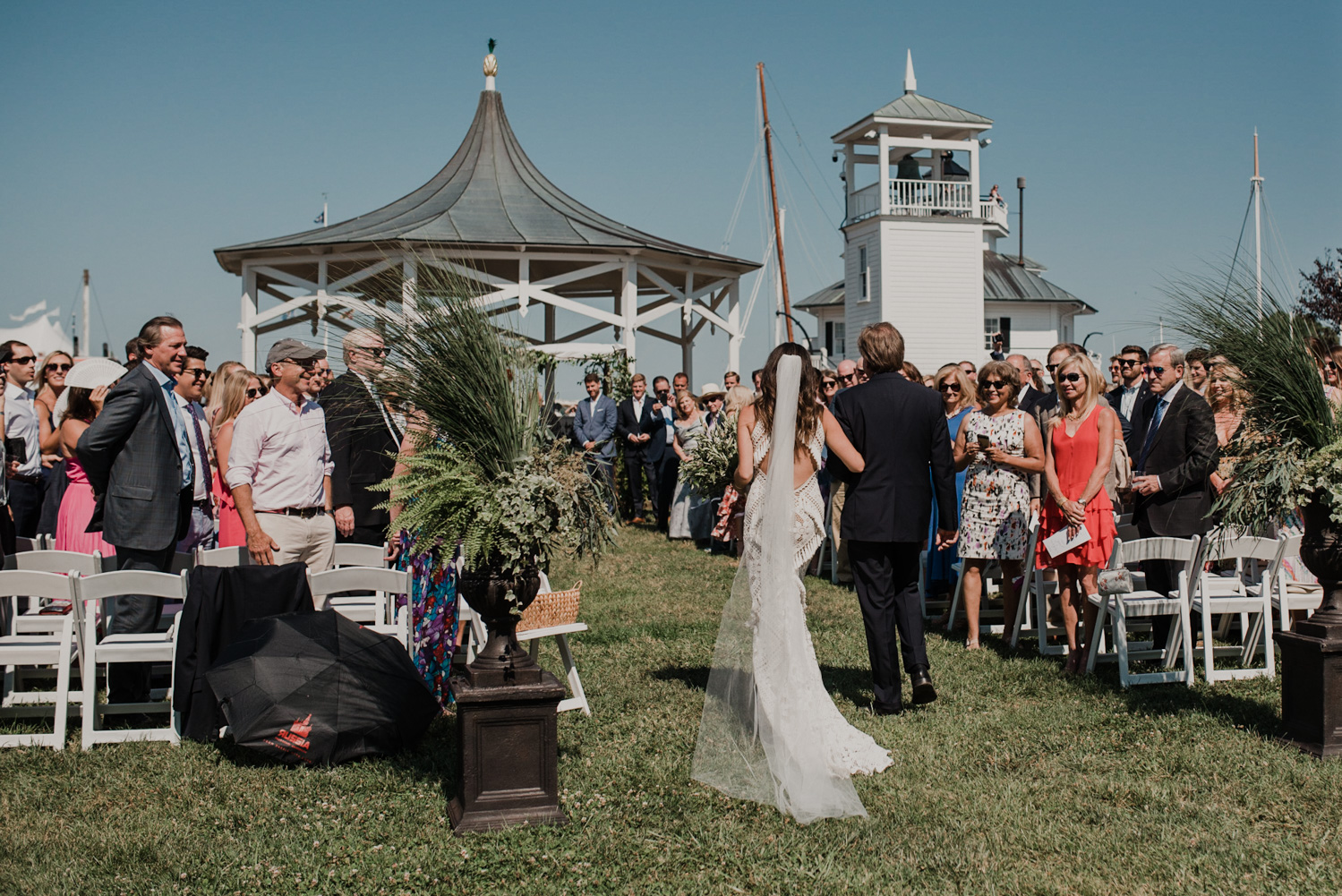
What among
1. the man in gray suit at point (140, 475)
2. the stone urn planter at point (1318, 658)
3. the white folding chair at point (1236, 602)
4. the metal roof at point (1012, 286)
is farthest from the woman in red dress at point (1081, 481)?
the metal roof at point (1012, 286)

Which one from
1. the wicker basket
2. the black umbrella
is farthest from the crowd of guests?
the wicker basket

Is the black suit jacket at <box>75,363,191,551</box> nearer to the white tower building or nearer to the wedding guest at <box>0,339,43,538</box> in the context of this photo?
the wedding guest at <box>0,339,43,538</box>

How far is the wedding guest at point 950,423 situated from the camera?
30.0ft

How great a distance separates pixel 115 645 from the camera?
→ 19.9 feet

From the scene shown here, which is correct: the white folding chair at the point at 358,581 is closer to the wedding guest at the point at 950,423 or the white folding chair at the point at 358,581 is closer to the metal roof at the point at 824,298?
the wedding guest at the point at 950,423

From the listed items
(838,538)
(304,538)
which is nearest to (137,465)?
(304,538)

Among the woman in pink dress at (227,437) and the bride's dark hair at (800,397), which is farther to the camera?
the woman in pink dress at (227,437)

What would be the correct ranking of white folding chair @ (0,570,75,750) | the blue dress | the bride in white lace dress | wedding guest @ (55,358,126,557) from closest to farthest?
the bride in white lace dress < white folding chair @ (0,570,75,750) < wedding guest @ (55,358,126,557) < the blue dress

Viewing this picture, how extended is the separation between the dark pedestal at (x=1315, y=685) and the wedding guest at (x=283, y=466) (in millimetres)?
5512

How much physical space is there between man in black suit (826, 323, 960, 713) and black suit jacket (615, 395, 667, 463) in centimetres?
1065

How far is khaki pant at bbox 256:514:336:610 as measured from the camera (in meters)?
6.82

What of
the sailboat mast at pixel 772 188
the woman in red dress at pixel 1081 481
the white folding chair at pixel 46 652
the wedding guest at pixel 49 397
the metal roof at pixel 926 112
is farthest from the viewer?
the metal roof at pixel 926 112

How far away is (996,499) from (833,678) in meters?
1.88

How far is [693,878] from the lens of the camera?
168 inches
